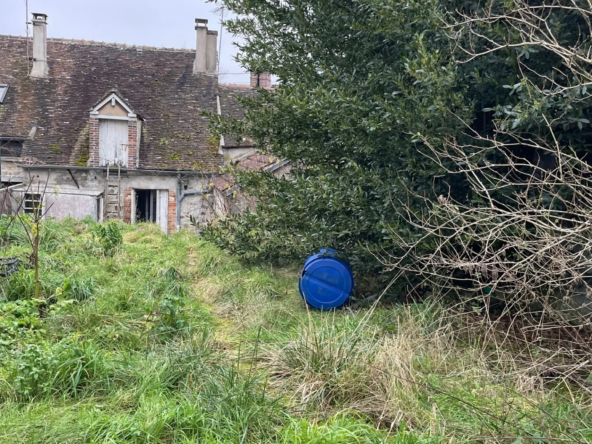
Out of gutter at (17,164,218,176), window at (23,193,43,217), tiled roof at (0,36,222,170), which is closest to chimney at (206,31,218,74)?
tiled roof at (0,36,222,170)

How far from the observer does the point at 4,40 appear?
63.2 ft

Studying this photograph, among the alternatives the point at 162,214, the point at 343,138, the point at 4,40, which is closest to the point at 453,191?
the point at 343,138

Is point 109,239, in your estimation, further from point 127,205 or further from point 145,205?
point 145,205

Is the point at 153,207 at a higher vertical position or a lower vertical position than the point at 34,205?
lower

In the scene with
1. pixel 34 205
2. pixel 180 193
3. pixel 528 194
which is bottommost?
pixel 180 193

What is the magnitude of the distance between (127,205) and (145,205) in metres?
0.90

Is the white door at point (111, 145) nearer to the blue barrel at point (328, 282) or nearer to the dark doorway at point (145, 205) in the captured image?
the dark doorway at point (145, 205)

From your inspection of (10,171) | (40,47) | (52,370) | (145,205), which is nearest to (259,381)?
(52,370)

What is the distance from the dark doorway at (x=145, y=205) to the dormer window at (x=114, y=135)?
1282 mm

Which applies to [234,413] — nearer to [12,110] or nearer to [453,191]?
[453,191]

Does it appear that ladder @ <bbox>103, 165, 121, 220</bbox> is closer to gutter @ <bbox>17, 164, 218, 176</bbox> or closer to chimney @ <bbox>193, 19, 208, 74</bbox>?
gutter @ <bbox>17, 164, 218, 176</bbox>

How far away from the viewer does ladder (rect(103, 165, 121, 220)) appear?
16.1 metres

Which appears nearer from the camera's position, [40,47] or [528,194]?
[528,194]

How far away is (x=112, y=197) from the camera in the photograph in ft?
53.1
